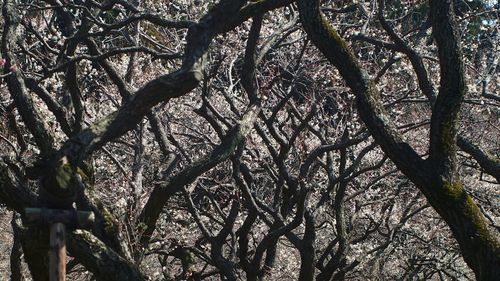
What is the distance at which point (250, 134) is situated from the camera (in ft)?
36.2

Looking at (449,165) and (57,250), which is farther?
(449,165)

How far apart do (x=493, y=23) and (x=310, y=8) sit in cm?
586

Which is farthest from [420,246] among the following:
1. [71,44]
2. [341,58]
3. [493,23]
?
[341,58]

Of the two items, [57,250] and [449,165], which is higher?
[449,165]

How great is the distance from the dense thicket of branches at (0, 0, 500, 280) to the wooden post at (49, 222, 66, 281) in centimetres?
21

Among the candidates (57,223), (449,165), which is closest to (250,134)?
(449,165)

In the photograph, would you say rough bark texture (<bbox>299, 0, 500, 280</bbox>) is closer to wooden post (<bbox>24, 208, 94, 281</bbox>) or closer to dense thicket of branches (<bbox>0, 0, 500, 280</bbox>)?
dense thicket of branches (<bbox>0, 0, 500, 280</bbox>)

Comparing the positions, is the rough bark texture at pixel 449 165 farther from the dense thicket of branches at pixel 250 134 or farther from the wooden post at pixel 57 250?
the wooden post at pixel 57 250

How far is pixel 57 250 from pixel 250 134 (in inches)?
244

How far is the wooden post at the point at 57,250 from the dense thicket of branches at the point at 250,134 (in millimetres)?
213

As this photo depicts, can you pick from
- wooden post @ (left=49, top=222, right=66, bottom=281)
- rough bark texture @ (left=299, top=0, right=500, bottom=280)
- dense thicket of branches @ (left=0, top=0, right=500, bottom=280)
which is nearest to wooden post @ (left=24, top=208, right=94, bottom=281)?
wooden post @ (left=49, top=222, right=66, bottom=281)

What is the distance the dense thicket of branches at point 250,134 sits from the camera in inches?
213

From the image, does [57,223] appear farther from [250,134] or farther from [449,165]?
[250,134]

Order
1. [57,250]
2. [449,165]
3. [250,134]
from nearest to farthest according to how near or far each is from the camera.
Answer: [57,250]
[449,165]
[250,134]
